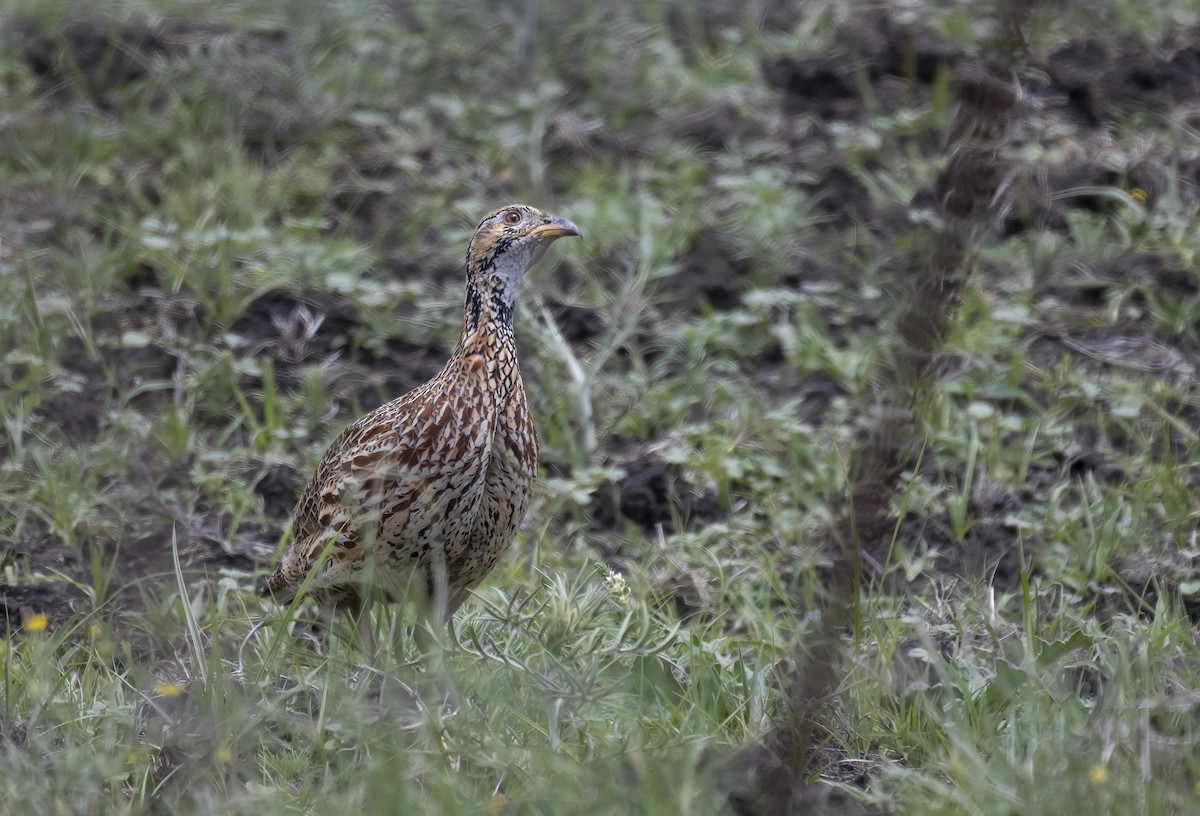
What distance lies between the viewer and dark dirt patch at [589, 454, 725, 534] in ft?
18.2

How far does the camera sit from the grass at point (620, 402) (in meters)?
3.60

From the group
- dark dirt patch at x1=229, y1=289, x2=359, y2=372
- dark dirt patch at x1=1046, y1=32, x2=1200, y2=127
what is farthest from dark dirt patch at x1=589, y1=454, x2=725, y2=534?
dark dirt patch at x1=1046, y1=32, x2=1200, y2=127

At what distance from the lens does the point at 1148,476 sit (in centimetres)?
531

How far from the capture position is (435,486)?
4.21 m

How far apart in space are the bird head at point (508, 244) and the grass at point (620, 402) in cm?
94

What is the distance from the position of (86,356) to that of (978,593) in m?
3.76

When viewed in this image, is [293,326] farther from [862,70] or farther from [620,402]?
[862,70]

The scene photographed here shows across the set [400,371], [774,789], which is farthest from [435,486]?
[400,371]

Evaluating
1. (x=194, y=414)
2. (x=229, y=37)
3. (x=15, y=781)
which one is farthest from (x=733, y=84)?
(x=15, y=781)

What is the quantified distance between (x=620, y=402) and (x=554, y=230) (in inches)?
57.7

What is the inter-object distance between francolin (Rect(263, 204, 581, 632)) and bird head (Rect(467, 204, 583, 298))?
0.08m

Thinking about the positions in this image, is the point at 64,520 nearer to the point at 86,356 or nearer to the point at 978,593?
the point at 86,356

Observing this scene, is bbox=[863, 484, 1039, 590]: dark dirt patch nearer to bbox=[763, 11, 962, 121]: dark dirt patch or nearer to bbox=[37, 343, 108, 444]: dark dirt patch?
bbox=[37, 343, 108, 444]: dark dirt patch

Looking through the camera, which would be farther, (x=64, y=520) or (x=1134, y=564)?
(x=64, y=520)
